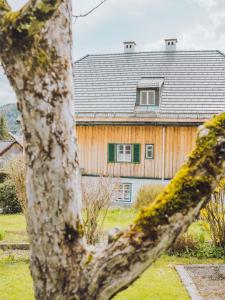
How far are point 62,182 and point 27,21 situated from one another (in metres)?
0.92

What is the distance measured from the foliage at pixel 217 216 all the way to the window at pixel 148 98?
44.9 ft

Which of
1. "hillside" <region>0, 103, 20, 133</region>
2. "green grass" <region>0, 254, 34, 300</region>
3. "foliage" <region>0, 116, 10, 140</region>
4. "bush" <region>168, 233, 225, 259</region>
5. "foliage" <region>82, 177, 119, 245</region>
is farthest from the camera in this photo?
"foliage" <region>0, 116, 10, 140</region>

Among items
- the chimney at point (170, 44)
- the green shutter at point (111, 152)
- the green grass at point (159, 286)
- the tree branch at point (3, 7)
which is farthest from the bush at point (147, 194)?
the tree branch at point (3, 7)

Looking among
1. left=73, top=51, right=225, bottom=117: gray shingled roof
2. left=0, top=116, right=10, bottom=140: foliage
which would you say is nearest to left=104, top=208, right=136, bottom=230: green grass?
left=73, top=51, right=225, bottom=117: gray shingled roof

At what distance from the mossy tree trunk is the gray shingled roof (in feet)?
66.3

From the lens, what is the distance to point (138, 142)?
75.9ft

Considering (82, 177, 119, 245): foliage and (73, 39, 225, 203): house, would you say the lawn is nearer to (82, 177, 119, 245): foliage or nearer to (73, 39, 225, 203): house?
(82, 177, 119, 245): foliage

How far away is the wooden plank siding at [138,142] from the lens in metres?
22.5

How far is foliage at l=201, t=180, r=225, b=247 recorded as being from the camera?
9641 millimetres

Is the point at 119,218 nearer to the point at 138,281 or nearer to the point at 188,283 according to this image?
the point at 138,281

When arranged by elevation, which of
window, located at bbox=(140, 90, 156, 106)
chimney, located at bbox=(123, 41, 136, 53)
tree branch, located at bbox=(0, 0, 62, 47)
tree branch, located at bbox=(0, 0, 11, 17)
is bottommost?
tree branch, located at bbox=(0, 0, 62, 47)

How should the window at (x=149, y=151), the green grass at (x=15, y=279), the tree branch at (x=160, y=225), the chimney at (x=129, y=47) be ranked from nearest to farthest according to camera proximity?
the tree branch at (x=160, y=225), the green grass at (x=15, y=279), the window at (x=149, y=151), the chimney at (x=129, y=47)

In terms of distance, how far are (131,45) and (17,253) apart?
19547 mm

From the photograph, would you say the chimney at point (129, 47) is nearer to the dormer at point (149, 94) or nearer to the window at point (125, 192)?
the dormer at point (149, 94)
